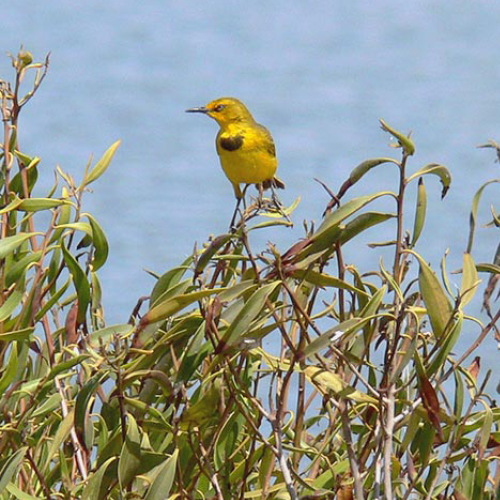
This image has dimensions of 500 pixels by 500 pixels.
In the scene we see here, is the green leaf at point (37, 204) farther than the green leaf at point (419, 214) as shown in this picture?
Yes

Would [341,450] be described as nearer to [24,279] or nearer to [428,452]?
[428,452]

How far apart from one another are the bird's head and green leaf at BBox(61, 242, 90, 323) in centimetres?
133

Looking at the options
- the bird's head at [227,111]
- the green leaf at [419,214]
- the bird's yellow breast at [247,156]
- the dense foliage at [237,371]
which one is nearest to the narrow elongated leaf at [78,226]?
the dense foliage at [237,371]

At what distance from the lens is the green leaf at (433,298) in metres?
0.78

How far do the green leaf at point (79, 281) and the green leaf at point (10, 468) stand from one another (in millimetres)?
160

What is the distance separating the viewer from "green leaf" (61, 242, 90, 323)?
3.01 ft

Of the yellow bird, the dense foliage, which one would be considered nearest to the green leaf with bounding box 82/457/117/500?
the dense foliage

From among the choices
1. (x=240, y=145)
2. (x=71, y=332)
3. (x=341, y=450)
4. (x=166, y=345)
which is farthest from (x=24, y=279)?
(x=240, y=145)

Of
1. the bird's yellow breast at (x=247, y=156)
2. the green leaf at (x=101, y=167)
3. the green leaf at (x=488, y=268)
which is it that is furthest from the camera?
the bird's yellow breast at (x=247, y=156)

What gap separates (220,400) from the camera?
2.79 feet

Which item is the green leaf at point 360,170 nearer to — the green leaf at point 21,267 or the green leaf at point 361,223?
the green leaf at point 361,223

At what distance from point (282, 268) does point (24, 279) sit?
0.27 m

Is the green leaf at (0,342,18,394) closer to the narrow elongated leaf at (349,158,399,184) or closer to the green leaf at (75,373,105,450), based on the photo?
the green leaf at (75,373,105,450)

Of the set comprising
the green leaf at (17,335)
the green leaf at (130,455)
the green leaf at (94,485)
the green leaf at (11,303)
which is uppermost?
the green leaf at (11,303)
